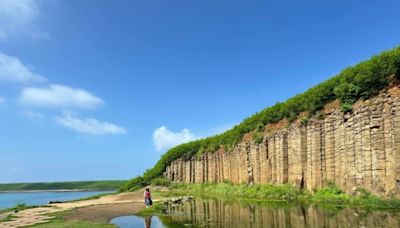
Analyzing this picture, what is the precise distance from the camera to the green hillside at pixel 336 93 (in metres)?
27.5

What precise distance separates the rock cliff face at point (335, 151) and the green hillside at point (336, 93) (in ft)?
2.96

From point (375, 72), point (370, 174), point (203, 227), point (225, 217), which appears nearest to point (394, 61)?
point (375, 72)

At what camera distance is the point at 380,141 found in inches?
998

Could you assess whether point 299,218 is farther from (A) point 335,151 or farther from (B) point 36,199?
(B) point 36,199

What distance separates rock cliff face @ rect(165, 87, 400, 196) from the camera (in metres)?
24.6

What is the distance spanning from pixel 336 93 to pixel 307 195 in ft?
28.0

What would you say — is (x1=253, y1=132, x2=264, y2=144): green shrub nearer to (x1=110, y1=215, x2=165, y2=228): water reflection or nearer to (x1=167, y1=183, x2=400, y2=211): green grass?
(x1=167, y1=183, x2=400, y2=211): green grass

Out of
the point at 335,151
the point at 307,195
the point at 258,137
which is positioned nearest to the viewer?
the point at 335,151

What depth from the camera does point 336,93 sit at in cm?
3206

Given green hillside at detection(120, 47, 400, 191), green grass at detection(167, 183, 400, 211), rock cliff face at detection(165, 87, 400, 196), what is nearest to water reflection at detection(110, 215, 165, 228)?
green grass at detection(167, 183, 400, 211)

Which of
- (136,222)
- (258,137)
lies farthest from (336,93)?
(136,222)

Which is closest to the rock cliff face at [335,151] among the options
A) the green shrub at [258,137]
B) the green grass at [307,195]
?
the green shrub at [258,137]

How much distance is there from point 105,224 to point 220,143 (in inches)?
1470

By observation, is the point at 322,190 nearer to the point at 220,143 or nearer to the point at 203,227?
the point at 203,227
